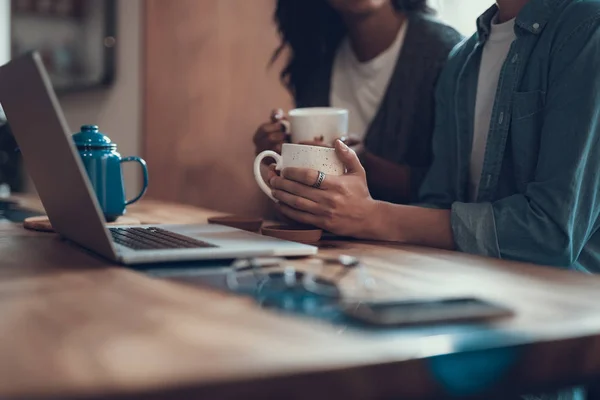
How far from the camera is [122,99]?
3.00 m

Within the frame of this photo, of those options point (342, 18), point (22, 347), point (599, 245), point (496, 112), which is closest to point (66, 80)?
point (342, 18)

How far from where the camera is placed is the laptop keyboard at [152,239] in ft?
2.87

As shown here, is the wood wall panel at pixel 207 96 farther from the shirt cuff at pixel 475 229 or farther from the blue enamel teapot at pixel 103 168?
the shirt cuff at pixel 475 229

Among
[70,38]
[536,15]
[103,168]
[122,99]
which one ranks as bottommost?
[122,99]

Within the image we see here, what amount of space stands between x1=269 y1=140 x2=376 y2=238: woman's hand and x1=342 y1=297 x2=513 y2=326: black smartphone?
1.59 feet

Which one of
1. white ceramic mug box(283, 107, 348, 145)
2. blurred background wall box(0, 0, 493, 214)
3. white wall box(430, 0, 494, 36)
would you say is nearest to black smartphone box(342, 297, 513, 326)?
white ceramic mug box(283, 107, 348, 145)

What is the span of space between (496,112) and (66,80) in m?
2.08

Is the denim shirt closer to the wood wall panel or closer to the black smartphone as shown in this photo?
the black smartphone

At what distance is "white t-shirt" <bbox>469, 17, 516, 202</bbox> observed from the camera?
1.41 m

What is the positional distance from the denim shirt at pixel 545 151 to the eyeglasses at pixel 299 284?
0.35 metres

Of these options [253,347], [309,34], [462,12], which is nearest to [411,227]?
[253,347]

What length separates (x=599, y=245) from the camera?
121 centimetres

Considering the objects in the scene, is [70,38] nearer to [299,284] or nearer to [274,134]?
[274,134]

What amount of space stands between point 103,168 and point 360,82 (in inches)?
39.0
